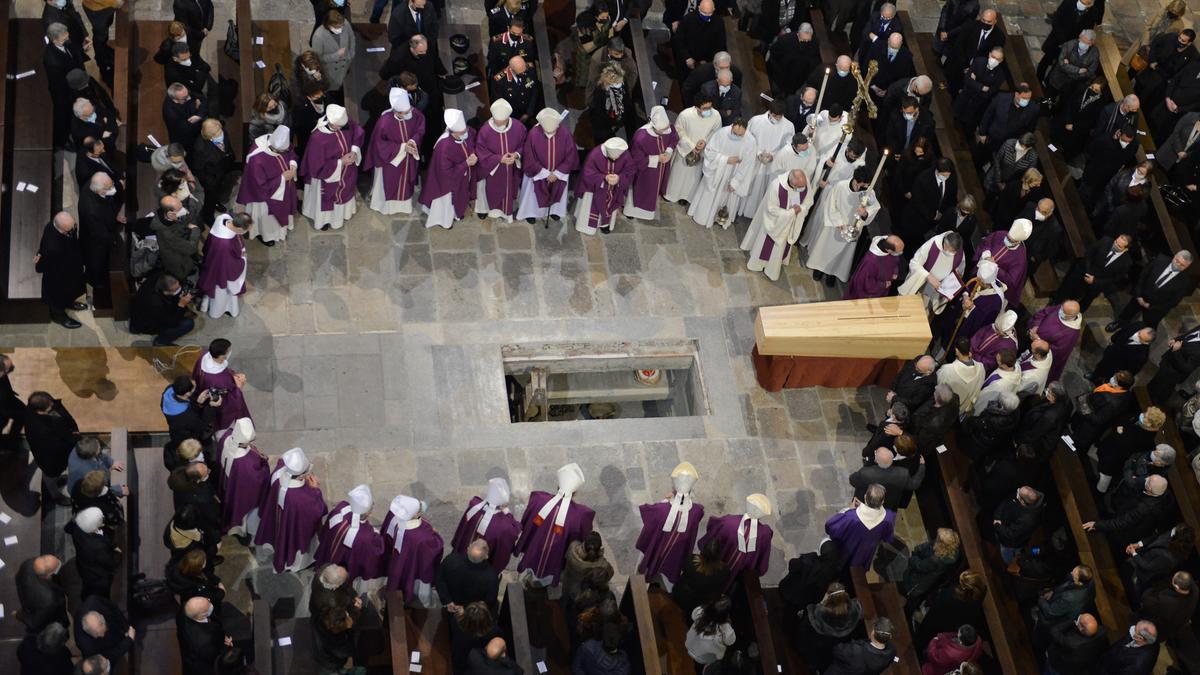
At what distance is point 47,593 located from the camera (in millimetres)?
11609

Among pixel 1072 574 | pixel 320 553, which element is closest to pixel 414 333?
pixel 320 553

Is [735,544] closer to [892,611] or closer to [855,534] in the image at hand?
[855,534]

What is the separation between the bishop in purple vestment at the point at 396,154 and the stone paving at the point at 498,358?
0.81ft

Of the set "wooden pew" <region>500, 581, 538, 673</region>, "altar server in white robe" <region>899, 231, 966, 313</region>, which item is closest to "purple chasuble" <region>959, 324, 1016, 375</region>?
"altar server in white robe" <region>899, 231, 966, 313</region>

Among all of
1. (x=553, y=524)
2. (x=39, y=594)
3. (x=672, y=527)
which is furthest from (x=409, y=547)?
(x=39, y=594)

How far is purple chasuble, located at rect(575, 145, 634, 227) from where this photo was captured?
1569 cm

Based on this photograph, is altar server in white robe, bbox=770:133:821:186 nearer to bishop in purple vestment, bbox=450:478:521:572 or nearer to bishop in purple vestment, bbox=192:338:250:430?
bishop in purple vestment, bbox=450:478:521:572

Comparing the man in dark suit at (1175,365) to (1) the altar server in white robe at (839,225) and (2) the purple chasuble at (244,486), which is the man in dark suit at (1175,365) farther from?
(2) the purple chasuble at (244,486)

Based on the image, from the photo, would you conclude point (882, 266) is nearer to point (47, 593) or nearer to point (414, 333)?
point (414, 333)

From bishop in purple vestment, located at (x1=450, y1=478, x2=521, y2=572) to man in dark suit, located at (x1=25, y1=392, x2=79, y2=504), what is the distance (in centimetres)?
328

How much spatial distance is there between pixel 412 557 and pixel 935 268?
19.5ft

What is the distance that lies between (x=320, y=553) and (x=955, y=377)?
590cm

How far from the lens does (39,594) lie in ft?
38.1

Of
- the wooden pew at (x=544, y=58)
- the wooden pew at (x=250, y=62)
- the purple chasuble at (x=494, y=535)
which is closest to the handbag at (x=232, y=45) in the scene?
the wooden pew at (x=250, y=62)
